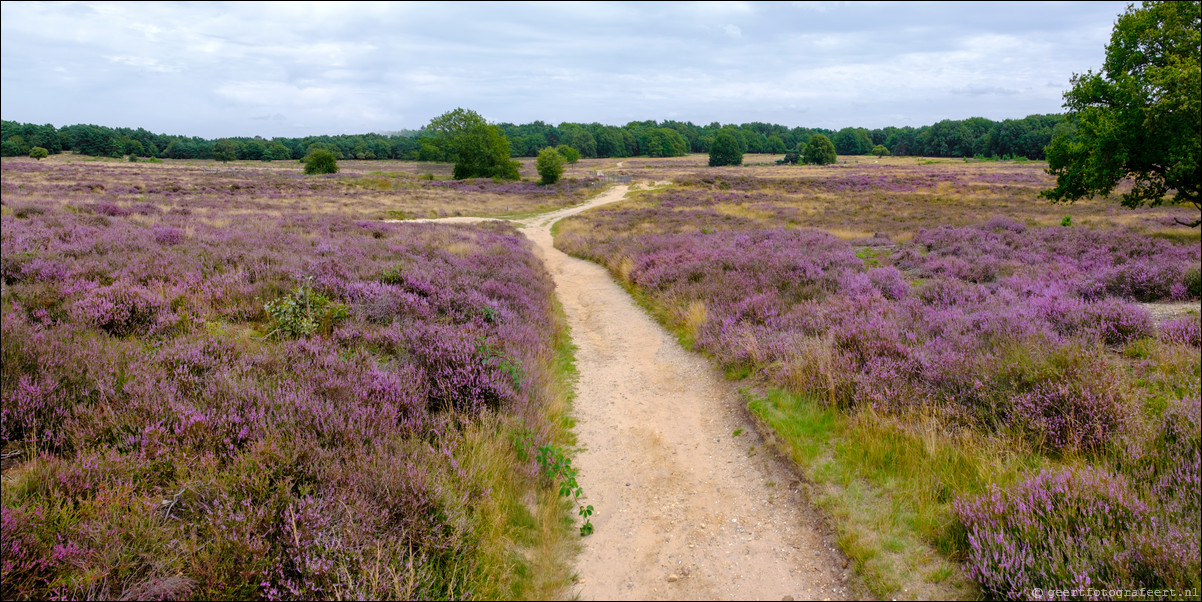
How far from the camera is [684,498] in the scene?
5129 mm

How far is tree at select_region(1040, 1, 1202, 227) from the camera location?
1585 cm

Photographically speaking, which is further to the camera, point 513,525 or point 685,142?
point 685,142

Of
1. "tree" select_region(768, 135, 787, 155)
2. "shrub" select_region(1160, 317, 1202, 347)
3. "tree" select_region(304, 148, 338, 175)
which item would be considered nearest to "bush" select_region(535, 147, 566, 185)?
"tree" select_region(304, 148, 338, 175)

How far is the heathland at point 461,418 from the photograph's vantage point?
3213mm

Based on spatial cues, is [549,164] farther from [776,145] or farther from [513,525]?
[776,145]

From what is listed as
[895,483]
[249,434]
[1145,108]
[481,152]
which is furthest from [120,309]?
[481,152]

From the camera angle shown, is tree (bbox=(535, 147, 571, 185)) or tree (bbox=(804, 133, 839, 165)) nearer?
tree (bbox=(535, 147, 571, 185))

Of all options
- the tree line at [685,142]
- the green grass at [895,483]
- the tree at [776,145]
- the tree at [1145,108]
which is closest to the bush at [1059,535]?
the green grass at [895,483]

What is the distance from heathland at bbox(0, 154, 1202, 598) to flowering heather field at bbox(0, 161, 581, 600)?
0.08ft

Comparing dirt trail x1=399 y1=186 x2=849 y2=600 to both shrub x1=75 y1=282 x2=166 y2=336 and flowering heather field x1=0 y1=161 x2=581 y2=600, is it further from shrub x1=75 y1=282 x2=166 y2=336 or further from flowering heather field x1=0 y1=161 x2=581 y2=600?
shrub x1=75 y1=282 x2=166 y2=336

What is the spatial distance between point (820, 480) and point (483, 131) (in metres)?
70.0

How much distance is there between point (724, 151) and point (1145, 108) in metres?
102

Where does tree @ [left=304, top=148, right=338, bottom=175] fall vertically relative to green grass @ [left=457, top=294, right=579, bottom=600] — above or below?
above

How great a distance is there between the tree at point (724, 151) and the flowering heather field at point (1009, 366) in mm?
100824
